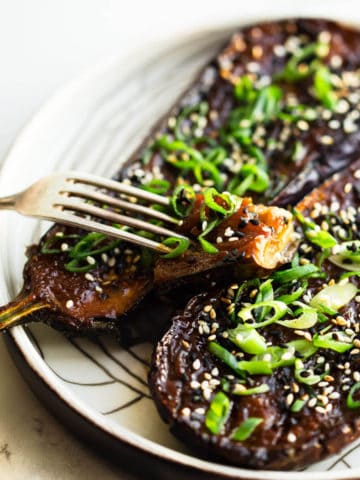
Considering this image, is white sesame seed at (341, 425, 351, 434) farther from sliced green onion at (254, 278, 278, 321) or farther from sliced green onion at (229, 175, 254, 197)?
sliced green onion at (229, 175, 254, 197)

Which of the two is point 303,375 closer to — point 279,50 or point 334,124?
point 334,124

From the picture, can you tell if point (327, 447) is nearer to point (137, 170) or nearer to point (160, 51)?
point (137, 170)

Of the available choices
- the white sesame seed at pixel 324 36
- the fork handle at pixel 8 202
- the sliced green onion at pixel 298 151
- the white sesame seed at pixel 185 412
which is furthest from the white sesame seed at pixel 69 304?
the white sesame seed at pixel 324 36

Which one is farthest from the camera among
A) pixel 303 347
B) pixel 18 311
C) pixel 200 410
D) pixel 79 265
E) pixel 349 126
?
pixel 349 126

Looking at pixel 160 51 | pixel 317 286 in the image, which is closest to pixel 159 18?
pixel 160 51

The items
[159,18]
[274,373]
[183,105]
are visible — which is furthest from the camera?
[159,18]

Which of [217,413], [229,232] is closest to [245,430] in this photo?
[217,413]

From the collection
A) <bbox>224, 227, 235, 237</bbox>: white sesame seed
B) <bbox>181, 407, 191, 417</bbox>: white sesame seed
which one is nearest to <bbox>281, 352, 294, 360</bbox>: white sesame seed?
<bbox>181, 407, 191, 417</bbox>: white sesame seed
